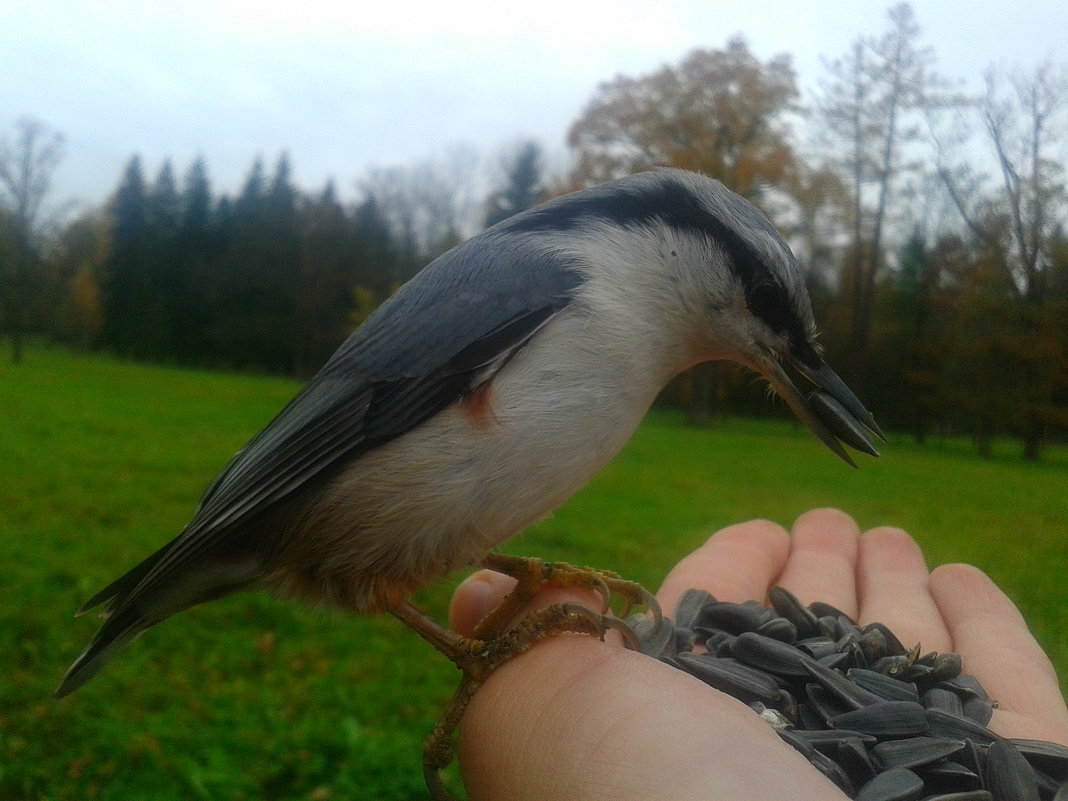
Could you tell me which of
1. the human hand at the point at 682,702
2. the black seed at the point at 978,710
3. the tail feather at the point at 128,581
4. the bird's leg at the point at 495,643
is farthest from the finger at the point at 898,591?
the tail feather at the point at 128,581

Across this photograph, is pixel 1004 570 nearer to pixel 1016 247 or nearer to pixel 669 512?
pixel 1016 247

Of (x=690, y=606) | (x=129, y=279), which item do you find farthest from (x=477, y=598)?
(x=129, y=279)

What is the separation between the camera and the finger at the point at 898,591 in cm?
169

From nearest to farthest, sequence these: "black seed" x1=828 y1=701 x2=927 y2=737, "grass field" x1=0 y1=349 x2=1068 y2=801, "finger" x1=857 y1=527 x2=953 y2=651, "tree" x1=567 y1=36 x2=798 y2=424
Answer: "black seed" x1=828 y1=701 x2=927 y2=737, "finger" x1=857 y1=527 x2=953 y2=651, "grass field" x1=0 y1=349 x2=1068 y2=801, "tree" x1=567 y1=36 x2=798 y2=424

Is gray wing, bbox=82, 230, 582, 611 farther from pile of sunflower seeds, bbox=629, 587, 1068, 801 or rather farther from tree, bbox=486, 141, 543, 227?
tree, bbox=486, 141, 543, 227

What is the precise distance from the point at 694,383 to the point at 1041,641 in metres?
1.27

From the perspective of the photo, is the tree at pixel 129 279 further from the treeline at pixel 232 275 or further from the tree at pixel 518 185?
the tree at pixel 518 185

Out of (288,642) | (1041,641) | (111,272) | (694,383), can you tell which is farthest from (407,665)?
(111,272)

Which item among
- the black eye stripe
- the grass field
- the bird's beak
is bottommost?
the grass field

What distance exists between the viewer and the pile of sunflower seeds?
1069 millimetres

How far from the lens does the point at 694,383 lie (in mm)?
2676

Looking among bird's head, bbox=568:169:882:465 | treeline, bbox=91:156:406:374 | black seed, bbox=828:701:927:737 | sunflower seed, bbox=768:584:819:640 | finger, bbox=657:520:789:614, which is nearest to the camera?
black seed, bbox=828:701:927:737

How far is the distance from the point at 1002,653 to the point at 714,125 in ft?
6.22

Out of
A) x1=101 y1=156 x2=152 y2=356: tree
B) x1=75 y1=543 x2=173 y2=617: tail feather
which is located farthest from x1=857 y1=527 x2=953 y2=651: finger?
x1=101 y1=156 x2=152 y2=356: tree
